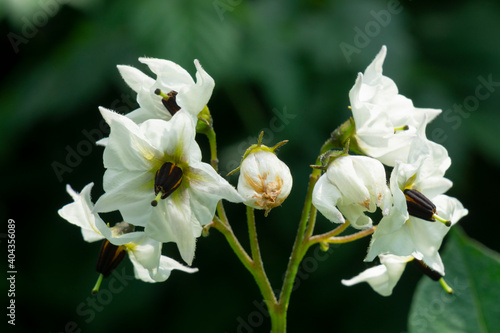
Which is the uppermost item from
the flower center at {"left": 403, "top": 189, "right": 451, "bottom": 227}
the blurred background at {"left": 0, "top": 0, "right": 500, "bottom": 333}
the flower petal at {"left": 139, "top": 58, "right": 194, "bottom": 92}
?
the flower petal at {"left": 139, "top": 58, "right": 194, "bottom": 92}

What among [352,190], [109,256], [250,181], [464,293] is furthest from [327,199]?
[464,293]

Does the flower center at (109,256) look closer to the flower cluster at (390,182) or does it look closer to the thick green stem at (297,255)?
the thick green stem at (297,255)

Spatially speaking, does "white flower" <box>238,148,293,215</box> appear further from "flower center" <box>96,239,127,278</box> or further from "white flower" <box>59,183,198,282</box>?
"flower center" <box>96,239,127,278</box>

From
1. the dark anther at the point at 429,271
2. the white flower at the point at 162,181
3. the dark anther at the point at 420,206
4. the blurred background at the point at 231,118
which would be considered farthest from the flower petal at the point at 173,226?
the blurred background at the point at 231,118

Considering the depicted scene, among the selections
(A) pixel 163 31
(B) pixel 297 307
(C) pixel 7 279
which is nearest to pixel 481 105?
(B) pixel 297 307

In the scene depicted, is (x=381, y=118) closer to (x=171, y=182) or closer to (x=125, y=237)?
(x=171, y=182)

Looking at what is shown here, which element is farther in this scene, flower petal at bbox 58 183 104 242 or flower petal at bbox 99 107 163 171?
flower petal at bbox 58 183 104 242

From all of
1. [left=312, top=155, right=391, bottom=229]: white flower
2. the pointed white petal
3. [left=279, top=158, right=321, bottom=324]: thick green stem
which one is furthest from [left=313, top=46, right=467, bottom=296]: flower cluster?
the pointed white petal
